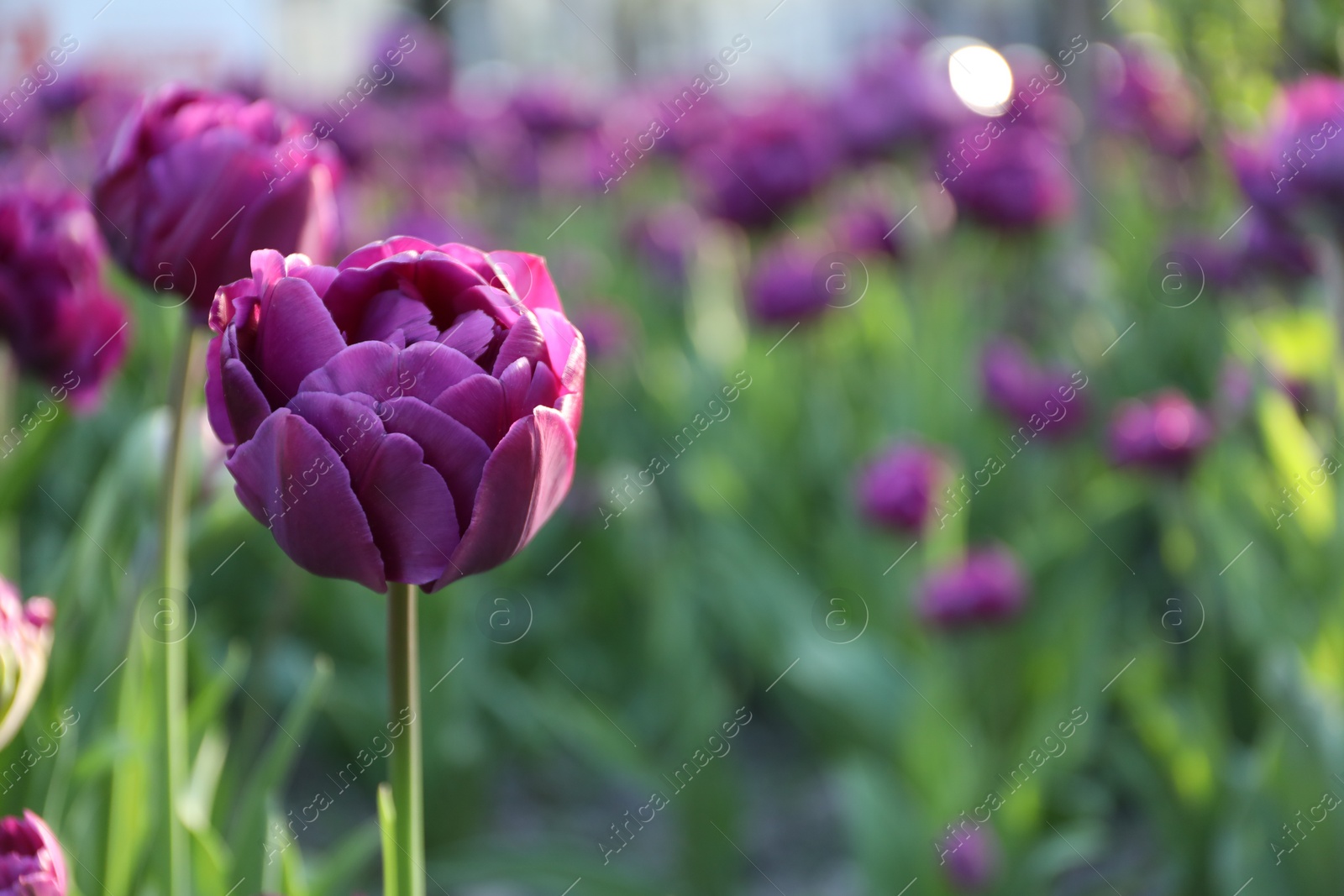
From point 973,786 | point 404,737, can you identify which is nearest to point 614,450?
point 973,786

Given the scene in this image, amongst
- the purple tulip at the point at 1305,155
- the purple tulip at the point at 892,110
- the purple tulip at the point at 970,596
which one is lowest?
the purple tulip at the point at 970,596

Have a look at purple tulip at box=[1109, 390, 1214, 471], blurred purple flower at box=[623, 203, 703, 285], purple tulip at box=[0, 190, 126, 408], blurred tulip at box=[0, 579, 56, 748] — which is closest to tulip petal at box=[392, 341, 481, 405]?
blurred tulip at box=[0, 579, 56, 748]

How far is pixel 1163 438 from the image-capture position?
1381 mm

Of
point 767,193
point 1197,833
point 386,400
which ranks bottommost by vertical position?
point 1197,833

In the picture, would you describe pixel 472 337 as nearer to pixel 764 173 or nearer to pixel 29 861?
pixel 29 861

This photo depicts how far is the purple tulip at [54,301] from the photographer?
74 cm

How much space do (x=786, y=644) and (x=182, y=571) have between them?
3.20 feet

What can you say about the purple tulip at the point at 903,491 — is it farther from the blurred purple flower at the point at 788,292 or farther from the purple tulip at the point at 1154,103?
the purple tulip at the point at 1154,103

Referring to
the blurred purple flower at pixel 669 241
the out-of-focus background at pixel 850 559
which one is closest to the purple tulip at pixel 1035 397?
the out-of-focus background at pixel 850 559

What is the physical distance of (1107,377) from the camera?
2.17 metres

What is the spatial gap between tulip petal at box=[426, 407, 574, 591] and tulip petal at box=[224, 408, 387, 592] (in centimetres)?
3

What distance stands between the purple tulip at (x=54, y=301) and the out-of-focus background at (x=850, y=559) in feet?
0.17

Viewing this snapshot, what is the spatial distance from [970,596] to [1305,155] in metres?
0.55

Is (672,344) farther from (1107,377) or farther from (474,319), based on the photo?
(474,319)
